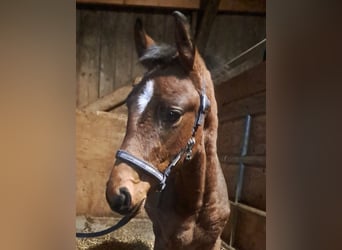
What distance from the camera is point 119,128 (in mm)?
1614

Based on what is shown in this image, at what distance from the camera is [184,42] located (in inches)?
64.9

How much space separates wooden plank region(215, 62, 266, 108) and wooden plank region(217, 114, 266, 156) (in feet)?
0.27

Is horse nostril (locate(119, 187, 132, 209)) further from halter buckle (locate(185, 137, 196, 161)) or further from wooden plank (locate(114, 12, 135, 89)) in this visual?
wooden plank (locate(114, 12, 135, 89))

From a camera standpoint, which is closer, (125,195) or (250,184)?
(125,195)

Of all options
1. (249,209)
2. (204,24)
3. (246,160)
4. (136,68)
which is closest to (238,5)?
(204,24)

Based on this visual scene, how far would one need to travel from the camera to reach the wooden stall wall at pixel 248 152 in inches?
66.4

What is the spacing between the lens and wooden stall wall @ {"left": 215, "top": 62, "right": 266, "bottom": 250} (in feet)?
5.54

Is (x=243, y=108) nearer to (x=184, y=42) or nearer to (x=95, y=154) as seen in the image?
(x=184, y=42)

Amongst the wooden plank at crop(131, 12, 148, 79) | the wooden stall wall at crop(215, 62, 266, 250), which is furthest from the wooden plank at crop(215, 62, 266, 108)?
the wooden plank at crop(131, 12, 148, 79)

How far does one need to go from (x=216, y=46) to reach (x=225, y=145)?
1.11ft

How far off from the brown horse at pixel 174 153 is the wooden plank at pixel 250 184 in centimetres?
2

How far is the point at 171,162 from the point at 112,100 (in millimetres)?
279
